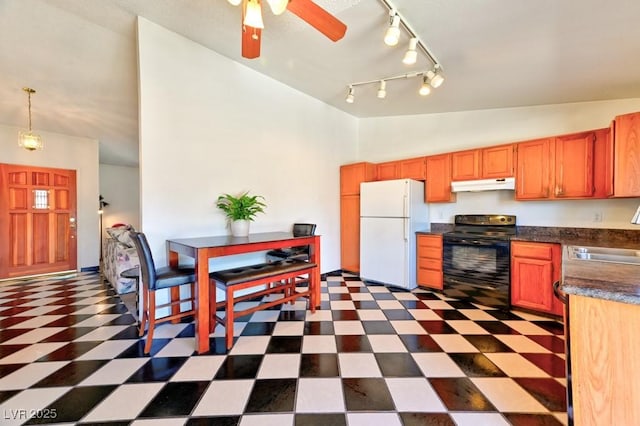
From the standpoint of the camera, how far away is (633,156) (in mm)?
2330

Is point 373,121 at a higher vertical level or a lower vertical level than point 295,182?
higher

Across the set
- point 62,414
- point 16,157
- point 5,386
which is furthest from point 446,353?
point 16,157

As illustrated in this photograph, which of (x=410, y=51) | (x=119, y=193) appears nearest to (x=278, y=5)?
(x=410, y=51)

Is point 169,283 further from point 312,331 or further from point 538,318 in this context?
point 538,318

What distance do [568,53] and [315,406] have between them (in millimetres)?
3444

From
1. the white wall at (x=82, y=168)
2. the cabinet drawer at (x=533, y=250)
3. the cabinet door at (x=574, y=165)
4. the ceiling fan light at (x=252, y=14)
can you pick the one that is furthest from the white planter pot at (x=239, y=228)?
the white wall at (x=82, y=168)

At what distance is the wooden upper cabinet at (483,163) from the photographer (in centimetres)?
321

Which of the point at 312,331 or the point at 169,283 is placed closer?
the point at 169,283

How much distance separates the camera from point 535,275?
9.02 feet

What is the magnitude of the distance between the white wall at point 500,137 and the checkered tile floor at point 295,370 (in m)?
1.37

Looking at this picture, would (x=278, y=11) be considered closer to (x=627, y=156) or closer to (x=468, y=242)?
(x=468, y=242)

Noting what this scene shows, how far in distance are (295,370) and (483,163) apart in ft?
11.0

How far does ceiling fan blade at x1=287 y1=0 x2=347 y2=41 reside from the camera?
1.57m

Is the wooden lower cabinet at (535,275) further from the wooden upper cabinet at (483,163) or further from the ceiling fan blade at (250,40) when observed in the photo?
the ceiling fan blade at (250,40)
